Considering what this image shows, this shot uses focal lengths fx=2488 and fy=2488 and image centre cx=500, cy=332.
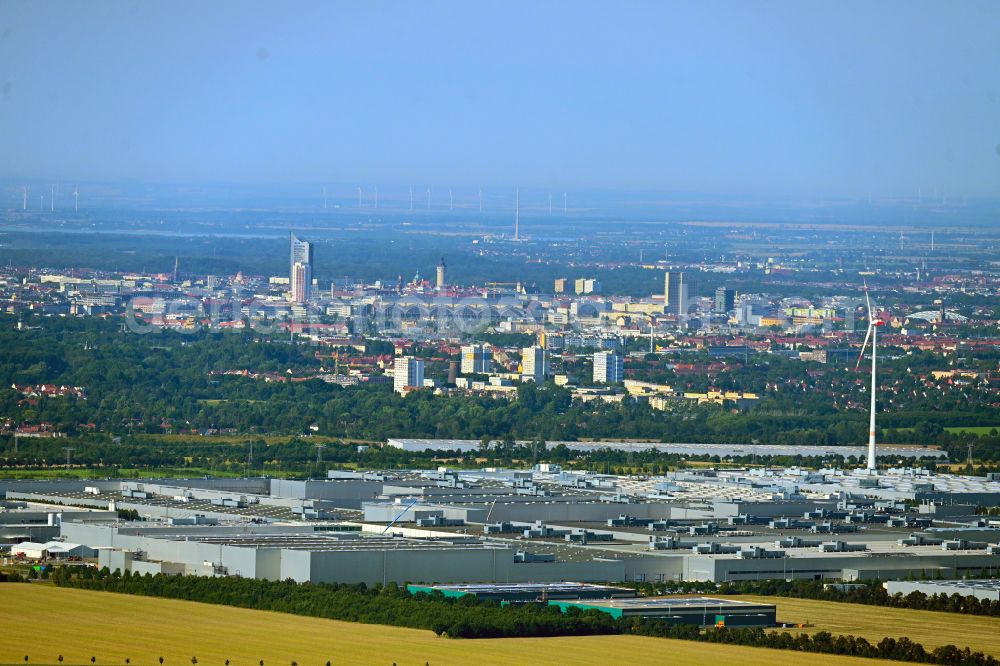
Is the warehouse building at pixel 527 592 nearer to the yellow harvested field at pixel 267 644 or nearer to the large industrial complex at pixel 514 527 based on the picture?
the large industrial complex at pixel 514 527

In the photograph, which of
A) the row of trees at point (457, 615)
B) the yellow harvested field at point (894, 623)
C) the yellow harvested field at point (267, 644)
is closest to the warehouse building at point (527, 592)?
the row of trees at point (457, 615)

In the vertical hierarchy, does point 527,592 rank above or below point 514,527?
above

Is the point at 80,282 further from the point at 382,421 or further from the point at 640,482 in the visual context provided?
the point at 640,482

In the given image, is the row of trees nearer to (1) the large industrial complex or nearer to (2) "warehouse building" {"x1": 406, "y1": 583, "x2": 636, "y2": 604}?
(2) "warehouse building" {"x1": 406, "y1": 583, "x2": 636, "y2": 604}

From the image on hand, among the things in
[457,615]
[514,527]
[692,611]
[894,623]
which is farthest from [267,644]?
[514,527]

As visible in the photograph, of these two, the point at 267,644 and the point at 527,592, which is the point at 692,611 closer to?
the point at 527,592

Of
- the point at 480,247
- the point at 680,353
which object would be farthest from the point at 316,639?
the point at 480,247

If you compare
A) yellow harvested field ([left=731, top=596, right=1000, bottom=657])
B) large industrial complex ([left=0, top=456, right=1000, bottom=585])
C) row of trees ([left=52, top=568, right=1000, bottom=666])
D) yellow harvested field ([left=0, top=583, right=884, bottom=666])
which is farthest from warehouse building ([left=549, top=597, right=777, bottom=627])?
large industrial complex ([left=0, top=456, right=1000, bottom=585])
